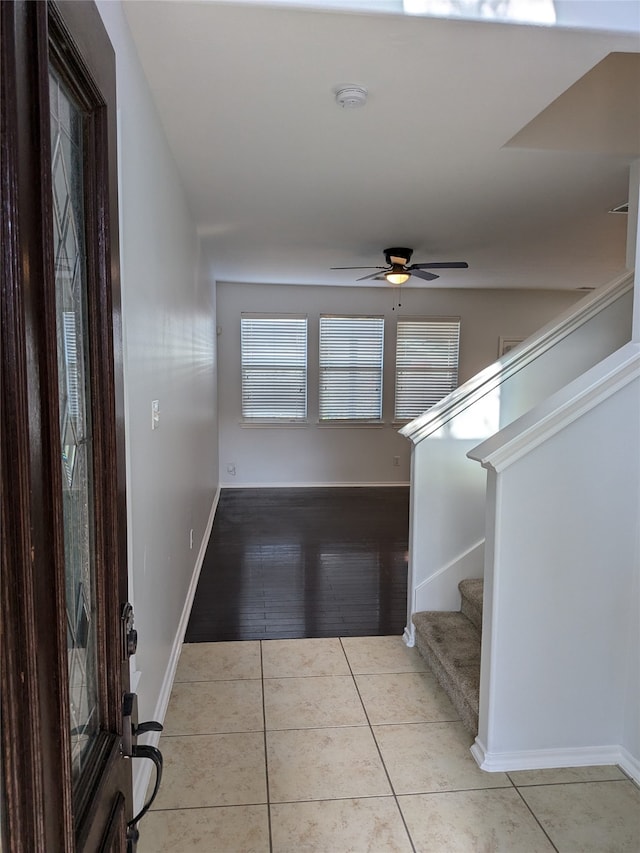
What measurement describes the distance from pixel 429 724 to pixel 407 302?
220 inches

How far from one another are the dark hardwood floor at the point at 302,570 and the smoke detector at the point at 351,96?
261cm

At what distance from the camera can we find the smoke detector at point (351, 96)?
208 centimetres

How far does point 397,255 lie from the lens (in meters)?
4.73

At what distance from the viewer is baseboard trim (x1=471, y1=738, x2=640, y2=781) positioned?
84.9 inches

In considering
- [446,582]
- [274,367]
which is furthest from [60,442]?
[274,367]

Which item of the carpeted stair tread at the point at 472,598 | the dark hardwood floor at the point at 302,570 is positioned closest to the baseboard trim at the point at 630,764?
the carpeted stair tread at the point at 472,598

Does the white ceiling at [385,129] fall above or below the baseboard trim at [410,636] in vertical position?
above

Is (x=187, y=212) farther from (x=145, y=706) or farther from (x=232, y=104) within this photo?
(x=145, y=706)

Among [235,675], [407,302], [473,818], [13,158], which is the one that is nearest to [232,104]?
[13,158]

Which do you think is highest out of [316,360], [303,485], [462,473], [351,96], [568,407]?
[351,96]

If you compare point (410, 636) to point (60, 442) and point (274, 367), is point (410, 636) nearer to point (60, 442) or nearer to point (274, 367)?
point (60, 442)

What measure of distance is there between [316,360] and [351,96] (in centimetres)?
511

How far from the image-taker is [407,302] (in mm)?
7246

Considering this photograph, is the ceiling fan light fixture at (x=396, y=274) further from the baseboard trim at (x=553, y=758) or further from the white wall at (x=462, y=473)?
the baseboard trim at (x=553, y=758)
